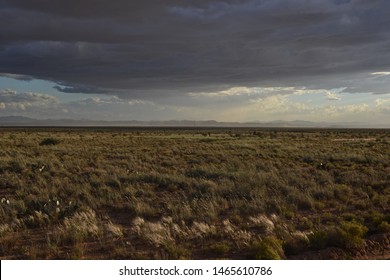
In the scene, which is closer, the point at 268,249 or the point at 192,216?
the point at 268,249

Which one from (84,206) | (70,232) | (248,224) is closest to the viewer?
(70,232)

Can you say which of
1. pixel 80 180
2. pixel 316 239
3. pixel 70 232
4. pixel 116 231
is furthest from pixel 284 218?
pixel 80 180

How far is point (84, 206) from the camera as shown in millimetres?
Result: 12898

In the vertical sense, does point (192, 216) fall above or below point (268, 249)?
below

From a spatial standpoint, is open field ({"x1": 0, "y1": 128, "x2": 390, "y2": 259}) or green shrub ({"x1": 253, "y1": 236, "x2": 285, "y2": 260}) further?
open field ({"x1": 0, "y1": 128, "x2": 390, "y2": 259})

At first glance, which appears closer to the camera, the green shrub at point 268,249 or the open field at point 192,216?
the green shrub at point 268,249

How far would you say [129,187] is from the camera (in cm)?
1633

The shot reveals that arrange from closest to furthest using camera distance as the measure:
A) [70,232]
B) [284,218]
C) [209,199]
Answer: [70,232], [284,218], [209,199]

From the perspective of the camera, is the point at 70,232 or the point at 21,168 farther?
the point at 21,168

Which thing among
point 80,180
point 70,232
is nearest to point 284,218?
point 70,232

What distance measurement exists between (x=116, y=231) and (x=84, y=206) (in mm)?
3195
